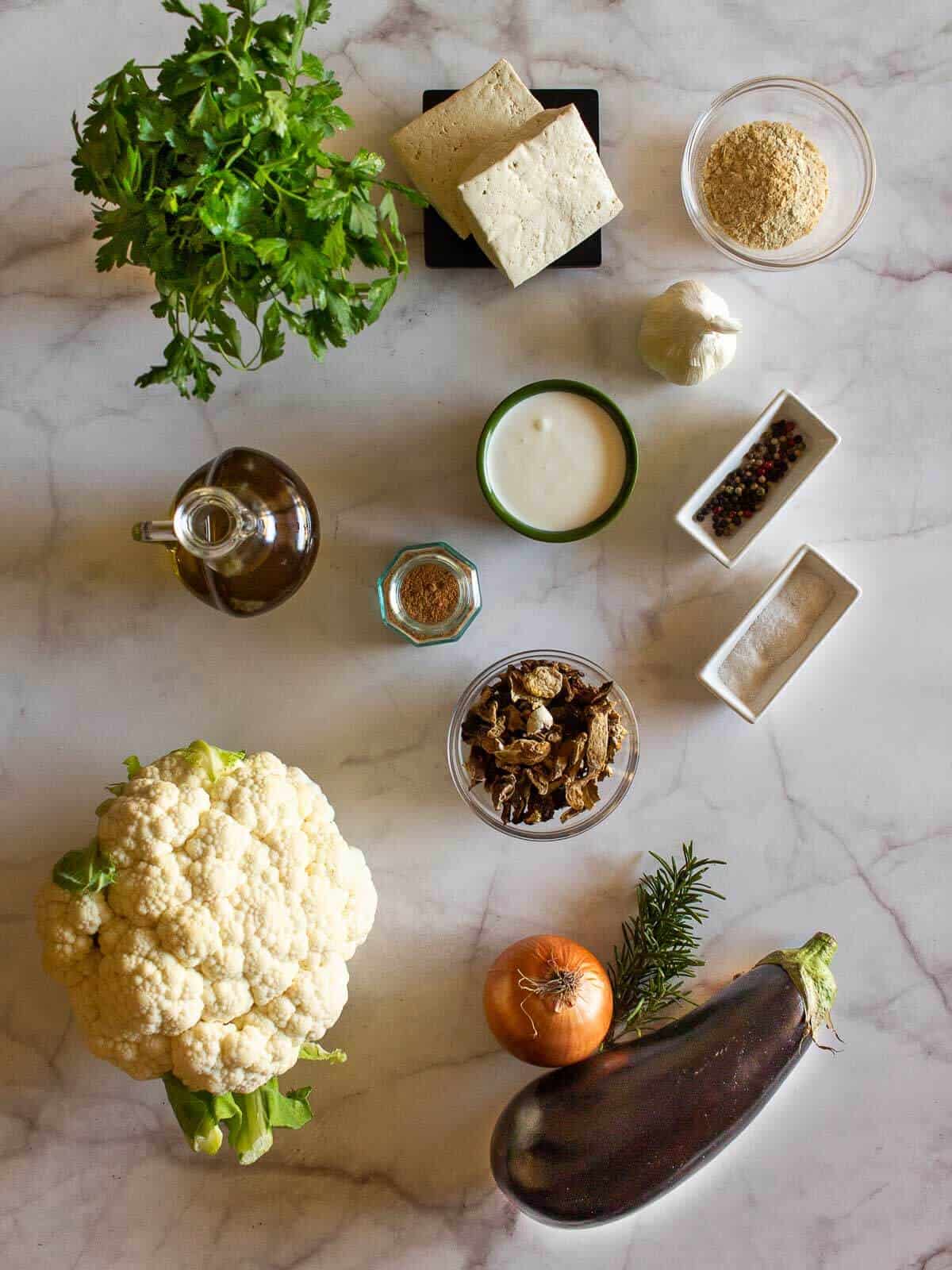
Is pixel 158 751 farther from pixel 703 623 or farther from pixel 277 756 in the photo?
pixel 703 623

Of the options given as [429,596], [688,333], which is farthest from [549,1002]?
[688,333]

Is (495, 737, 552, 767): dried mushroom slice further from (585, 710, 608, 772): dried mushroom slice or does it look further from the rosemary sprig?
the rosemary sprig

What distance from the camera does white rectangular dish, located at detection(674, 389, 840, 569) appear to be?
1.36m

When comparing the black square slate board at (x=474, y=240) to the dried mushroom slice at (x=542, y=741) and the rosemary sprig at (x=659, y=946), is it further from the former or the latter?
the rosemary sprig at (x=659, y=946)

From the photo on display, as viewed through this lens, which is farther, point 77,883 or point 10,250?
point 10,250

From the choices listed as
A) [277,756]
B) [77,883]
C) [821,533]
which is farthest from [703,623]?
[77,883]

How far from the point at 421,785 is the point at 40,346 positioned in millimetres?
811

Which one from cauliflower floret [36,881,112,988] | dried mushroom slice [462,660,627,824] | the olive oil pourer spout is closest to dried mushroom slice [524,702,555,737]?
dried mushroom slice [462,660,627,824]

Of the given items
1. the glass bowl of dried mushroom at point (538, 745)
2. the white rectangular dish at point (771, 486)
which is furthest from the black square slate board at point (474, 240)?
the glass bowl of dried mushroom at point (538, 745)

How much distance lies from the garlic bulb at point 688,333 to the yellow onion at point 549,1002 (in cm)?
79

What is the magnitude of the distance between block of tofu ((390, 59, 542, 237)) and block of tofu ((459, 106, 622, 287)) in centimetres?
3

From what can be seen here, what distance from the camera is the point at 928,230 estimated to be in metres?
1.46

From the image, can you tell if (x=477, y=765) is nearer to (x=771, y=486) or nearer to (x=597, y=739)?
(x=597, y=739)

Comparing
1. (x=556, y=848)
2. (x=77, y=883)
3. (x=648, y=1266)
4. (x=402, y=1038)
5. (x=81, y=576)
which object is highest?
(x=81, y=576)
